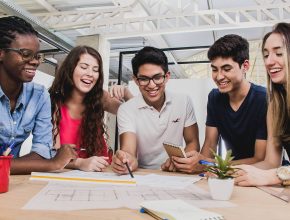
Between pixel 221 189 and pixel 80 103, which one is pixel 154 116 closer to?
pixel 80 103

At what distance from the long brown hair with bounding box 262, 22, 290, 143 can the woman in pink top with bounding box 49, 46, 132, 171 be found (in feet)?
3.70

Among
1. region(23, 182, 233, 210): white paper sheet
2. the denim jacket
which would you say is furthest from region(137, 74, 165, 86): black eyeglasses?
region(23, 182, 233, 210): white paper sheet

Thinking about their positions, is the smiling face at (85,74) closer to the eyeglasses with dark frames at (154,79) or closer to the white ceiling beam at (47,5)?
the eyeglasses with dark frames at (154,79)

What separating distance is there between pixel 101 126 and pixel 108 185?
1.13 m

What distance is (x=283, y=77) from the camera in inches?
67.1

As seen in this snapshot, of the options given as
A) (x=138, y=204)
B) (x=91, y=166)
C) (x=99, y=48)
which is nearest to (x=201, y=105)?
(x=91, y=166)

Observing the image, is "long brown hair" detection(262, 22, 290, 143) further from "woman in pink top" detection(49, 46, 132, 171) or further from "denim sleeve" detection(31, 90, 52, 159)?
"denim sleeve" detection(31, 90, 52, 159)

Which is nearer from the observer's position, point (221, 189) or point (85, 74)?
point (221, 189)

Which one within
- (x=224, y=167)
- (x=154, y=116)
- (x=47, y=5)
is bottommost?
(x=224, y=167)

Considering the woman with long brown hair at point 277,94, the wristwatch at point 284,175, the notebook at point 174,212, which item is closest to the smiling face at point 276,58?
the woman with long brown hair at point 277,94

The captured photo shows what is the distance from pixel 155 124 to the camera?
7.38 ft

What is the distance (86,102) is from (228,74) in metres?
1.08

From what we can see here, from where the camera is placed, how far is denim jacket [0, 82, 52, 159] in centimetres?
155

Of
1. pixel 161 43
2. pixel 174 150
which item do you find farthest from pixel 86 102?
pixel 161 43
